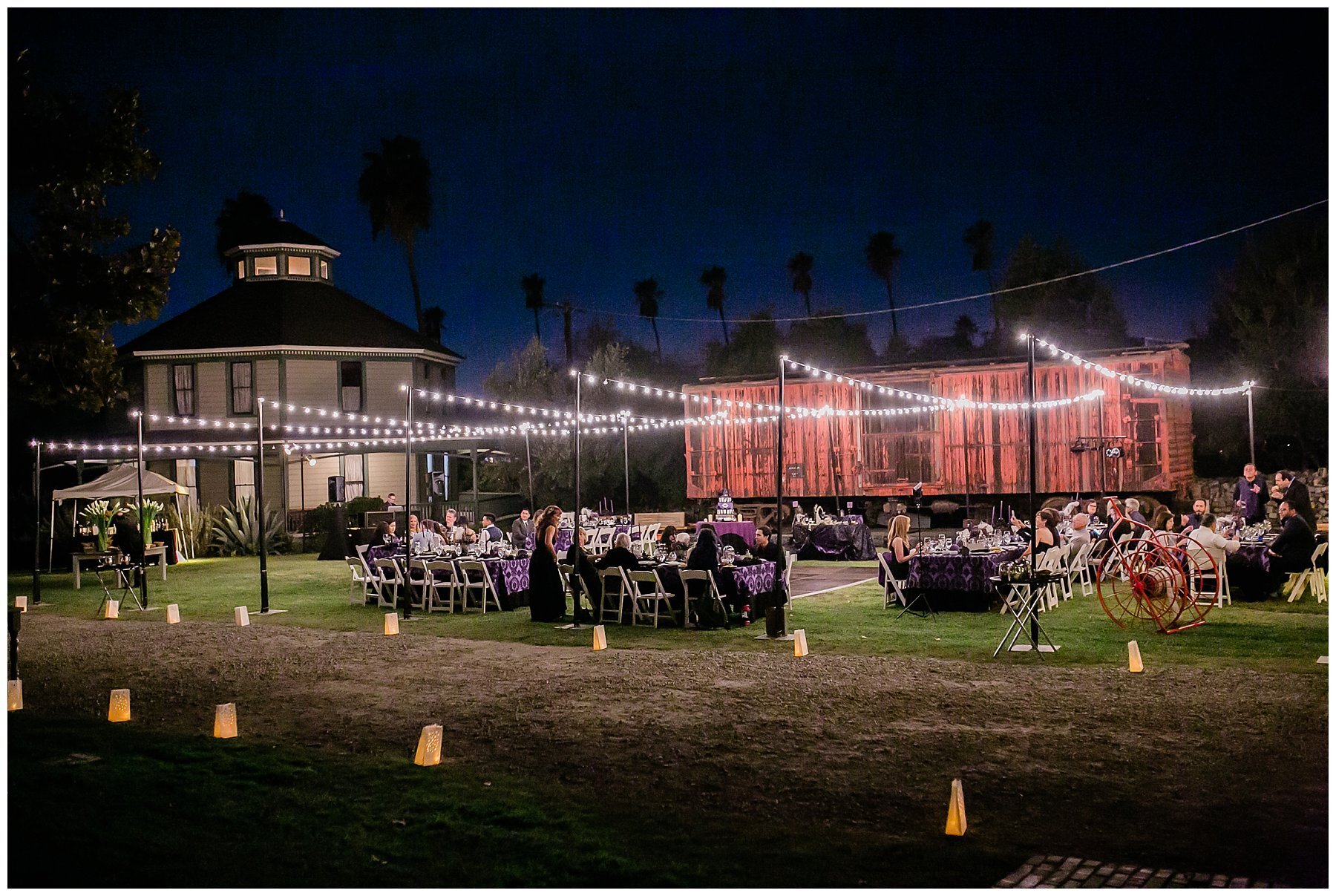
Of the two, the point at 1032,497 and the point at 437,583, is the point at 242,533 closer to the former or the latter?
the point at 437,583

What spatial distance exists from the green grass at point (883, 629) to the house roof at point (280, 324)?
15.5m

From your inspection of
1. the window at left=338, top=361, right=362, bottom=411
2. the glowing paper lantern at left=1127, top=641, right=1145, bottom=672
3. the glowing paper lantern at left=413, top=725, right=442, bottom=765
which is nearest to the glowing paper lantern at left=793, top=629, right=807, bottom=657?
the glowing paper lantern at left=1127, top=641, right=1145, bottom=672

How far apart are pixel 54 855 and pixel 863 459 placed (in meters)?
25.8

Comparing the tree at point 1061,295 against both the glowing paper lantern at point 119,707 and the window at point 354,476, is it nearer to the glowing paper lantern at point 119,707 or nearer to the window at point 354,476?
the window at point 354,476

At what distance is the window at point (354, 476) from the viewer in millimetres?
33812

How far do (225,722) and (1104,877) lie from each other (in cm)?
600

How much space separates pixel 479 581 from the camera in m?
15.8

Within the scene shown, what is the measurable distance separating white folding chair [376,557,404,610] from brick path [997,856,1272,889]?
39.6 ft

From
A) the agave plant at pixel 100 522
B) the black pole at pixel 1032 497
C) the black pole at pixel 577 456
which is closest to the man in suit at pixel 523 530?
the black pole at pixel 577 456

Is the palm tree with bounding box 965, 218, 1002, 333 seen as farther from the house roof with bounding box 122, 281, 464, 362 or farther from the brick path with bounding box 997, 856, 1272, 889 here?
the brick path with bounding box 997, 856, 1272, 889

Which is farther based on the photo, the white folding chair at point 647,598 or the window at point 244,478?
the window at point 244,478

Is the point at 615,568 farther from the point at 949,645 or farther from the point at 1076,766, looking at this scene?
the point at 1076,766

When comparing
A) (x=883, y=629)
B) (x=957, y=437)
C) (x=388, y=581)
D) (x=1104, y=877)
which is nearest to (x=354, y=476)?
(x=957, y=437)

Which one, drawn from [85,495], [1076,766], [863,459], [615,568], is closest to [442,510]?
[85,495]
